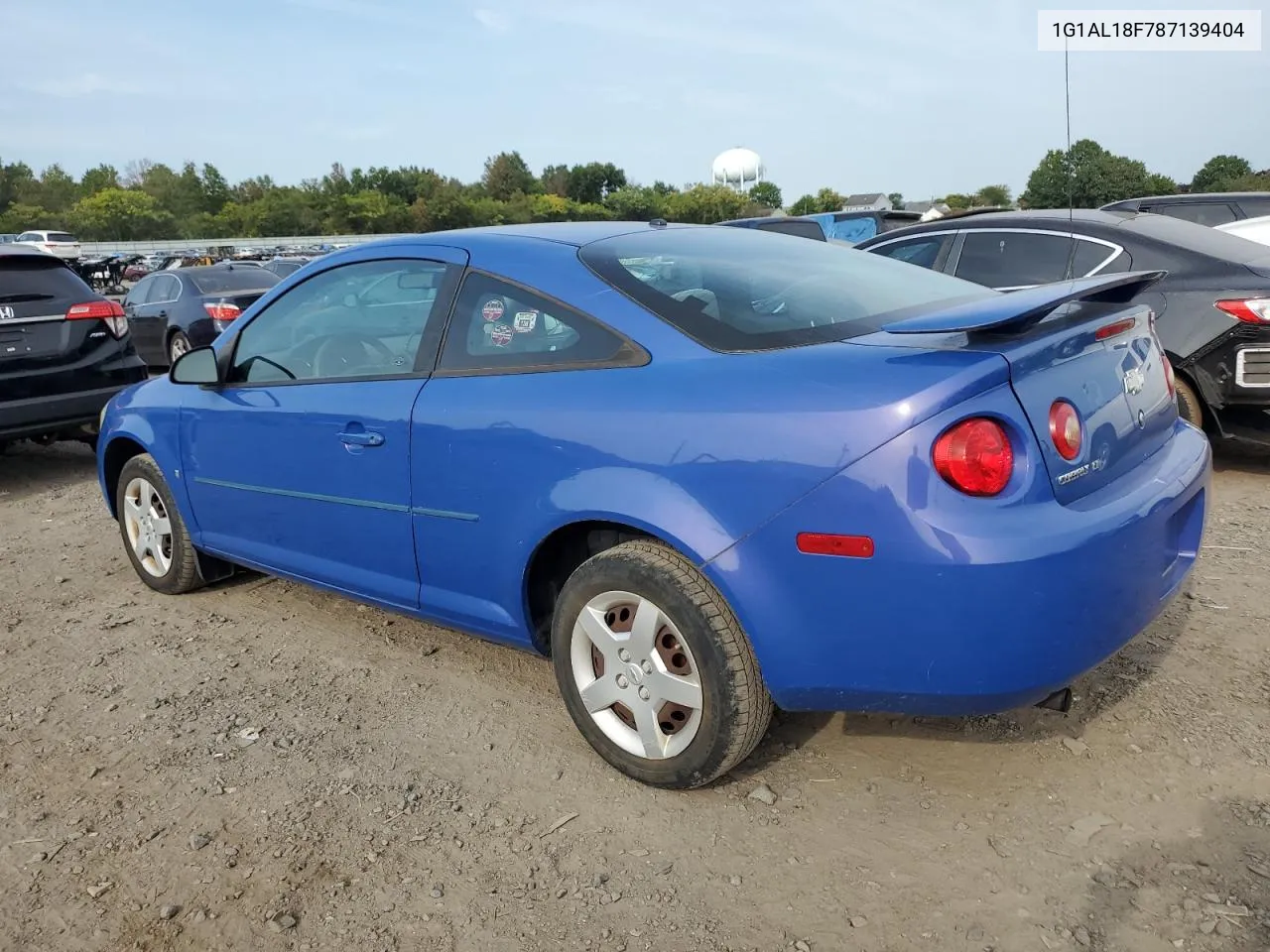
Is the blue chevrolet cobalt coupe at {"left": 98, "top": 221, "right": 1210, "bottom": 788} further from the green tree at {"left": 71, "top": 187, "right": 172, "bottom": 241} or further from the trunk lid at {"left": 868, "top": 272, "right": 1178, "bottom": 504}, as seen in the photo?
the green tree at {"left": 71, "top": 187, "right": 172, "bottom": 241}

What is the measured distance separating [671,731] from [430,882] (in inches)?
28.3

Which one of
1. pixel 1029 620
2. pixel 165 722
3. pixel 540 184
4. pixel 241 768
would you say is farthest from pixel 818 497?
pixel 540 184

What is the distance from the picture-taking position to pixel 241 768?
2928 millimetres

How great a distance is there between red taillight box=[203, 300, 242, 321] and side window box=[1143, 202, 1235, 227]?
10.9 meters

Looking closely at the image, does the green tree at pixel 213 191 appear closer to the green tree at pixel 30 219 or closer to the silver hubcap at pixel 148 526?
the green tree at pixel 30 219

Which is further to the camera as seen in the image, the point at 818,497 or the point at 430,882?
the point at 430,882

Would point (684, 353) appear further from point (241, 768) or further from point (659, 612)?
point (241, 768)

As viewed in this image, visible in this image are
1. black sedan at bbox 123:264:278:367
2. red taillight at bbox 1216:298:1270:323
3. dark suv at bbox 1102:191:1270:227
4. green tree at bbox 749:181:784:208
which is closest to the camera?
red taillight at bbox 1216:298:1270:323

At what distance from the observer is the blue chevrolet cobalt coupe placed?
6.98 feet

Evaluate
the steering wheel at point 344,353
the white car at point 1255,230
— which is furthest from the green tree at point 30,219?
the steering wheel at point 344,353

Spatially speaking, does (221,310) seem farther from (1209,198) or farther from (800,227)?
(1209,198)

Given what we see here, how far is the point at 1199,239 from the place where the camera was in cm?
544

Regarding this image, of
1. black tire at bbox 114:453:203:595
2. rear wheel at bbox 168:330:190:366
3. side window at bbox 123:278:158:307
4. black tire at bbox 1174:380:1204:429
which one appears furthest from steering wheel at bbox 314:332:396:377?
side window at bbox 123:278:158:307

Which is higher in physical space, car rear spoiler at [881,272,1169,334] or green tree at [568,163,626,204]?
green tree at [568,163,626,204]
